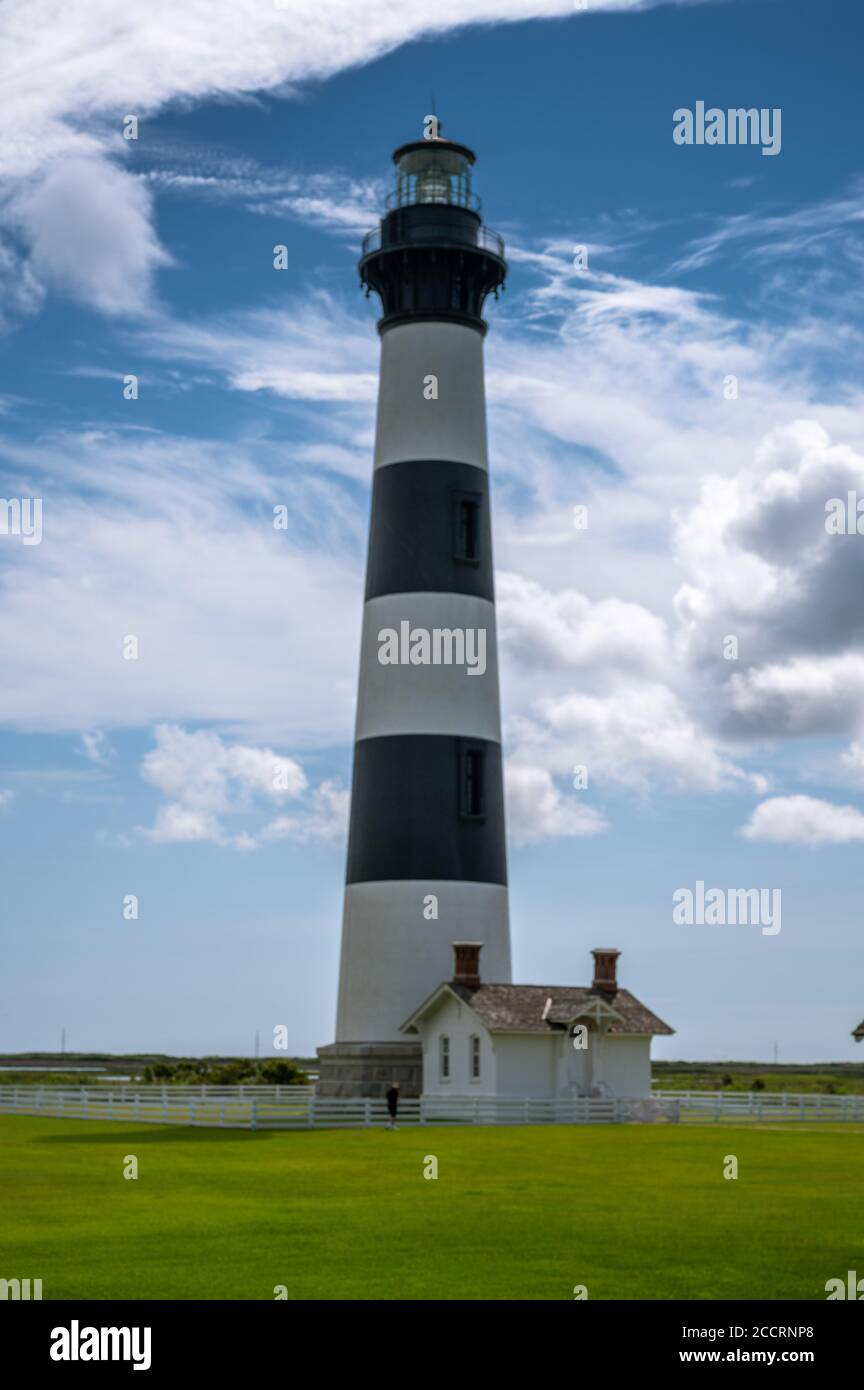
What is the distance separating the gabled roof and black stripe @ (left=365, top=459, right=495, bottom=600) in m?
10.5

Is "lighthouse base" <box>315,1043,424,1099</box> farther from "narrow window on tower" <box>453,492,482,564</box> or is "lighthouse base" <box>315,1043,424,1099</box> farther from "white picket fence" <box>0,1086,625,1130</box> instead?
"narrow window on tower" <box>453,492,482,564</box>

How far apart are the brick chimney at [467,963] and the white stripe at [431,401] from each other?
1296cm

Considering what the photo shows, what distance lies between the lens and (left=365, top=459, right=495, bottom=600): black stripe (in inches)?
1834

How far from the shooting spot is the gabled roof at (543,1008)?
44.9m

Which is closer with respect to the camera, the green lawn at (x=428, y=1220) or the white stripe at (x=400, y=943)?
the green lawn at (x=428, y=1220)

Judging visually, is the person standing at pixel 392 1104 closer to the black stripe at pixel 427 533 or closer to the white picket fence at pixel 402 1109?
the white picket fence at pixel 402 1109

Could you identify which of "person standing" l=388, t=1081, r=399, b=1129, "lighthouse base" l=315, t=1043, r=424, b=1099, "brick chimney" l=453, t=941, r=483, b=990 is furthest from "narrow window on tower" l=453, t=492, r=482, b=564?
"person standing" l=388, t=1081, r=399, b=1129

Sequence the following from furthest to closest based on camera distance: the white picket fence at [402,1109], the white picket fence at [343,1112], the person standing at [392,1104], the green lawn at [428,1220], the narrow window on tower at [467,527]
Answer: the narrow window on tower at [467,527] < the white picket fence at [402,1109] < the white picket fence at [343,1112] < the person standing at [392,1104] < the green lawn at [428,1220]

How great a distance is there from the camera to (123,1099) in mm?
49562

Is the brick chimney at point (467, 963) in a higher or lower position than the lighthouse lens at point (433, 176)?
lower

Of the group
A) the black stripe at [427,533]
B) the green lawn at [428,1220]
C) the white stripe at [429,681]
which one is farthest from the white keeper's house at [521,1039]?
the green lawn at [428,1220]
